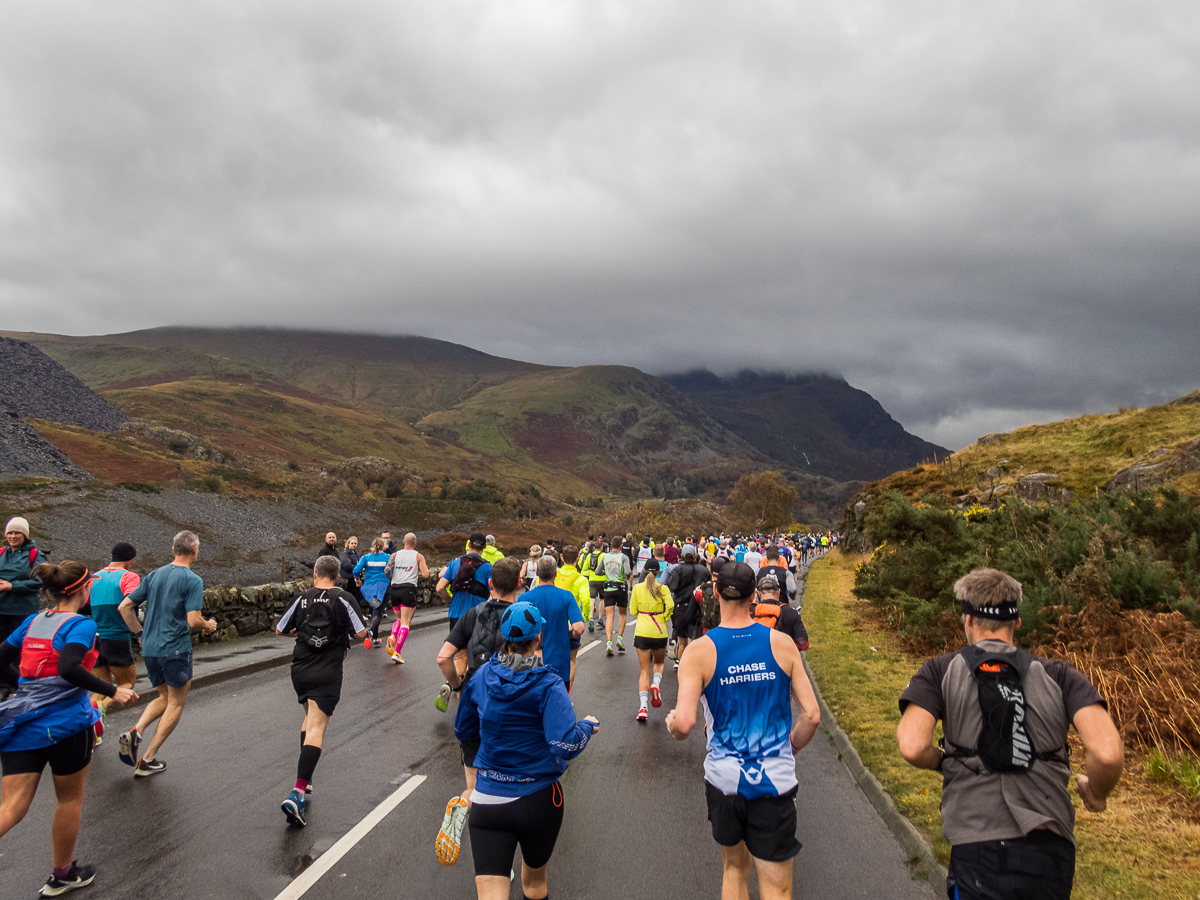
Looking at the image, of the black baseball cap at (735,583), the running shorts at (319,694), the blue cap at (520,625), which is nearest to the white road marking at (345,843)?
the running shorts at (319,694)

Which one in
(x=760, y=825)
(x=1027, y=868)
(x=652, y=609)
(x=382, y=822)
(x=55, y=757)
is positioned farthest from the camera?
(x=652, y=609)

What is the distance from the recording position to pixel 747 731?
3516mm

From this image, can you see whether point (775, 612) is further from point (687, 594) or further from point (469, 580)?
point (469, 580)

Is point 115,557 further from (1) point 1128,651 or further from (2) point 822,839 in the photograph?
(1) point 1128,651

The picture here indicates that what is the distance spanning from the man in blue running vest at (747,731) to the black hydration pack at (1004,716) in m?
0.78

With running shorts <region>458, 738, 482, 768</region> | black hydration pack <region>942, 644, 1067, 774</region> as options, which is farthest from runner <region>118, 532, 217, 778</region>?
black hydration pack <region>942, 644, 1067, 774</region>

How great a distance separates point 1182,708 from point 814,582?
2214cm

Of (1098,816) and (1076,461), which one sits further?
(1076,461)

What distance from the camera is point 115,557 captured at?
7059 millimetres

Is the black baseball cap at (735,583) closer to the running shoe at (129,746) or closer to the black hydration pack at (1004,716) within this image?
the black hydration pack at (1004,716)

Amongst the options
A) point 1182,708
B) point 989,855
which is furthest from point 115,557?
point 1182,708

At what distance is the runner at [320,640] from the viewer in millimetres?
5754

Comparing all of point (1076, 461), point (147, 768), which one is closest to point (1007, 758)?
point (147, 768)

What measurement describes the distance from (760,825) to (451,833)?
1.66 m
